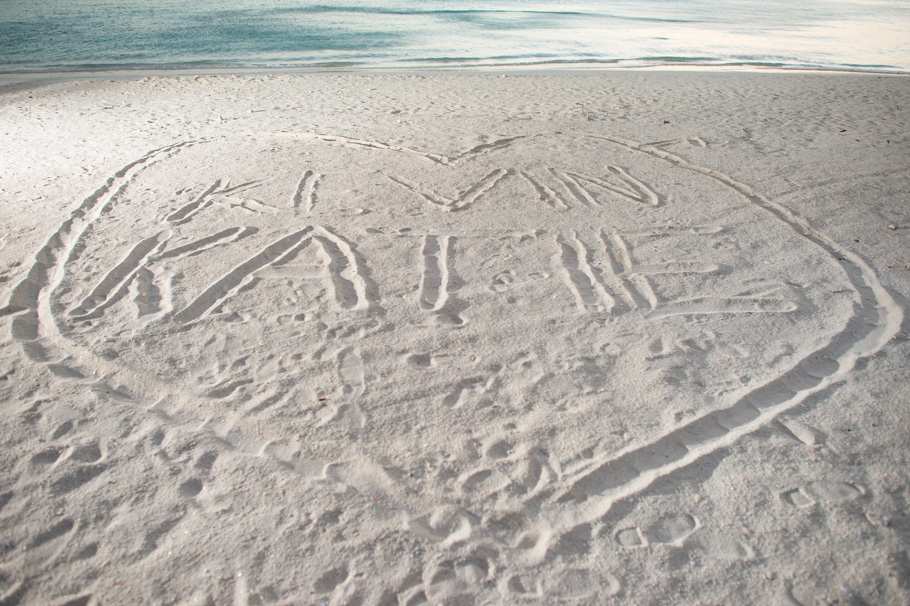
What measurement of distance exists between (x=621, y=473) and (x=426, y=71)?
11.9 meters


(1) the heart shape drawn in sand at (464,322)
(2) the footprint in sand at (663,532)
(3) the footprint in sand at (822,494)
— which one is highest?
(1) the heart shape drawn in sand at (464,322)

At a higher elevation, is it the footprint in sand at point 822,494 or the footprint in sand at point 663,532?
the footprint in sand at point 663,532

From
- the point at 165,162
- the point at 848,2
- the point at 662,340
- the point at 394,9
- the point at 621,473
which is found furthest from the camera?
the point at 848,2

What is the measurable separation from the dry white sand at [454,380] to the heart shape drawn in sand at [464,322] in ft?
0.06

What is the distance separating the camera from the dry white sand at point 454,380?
6.44 feet

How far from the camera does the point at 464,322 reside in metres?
3.28

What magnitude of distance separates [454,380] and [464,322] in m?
0.54

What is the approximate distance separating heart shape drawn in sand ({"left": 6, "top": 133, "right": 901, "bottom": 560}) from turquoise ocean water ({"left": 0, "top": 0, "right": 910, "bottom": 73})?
9.90 m

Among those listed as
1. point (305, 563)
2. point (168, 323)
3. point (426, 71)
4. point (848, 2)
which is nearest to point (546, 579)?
point (305, 563)

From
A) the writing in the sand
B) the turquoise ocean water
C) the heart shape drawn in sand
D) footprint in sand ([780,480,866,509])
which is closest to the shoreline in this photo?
the turquoise ocean water

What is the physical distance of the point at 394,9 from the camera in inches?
1075

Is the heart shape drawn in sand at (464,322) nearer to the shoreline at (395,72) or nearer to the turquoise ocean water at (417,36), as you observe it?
the shoreline at (395,72)

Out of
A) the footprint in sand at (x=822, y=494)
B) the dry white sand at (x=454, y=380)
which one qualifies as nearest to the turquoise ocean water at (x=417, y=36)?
the dry white sand at (x=454, y=380)

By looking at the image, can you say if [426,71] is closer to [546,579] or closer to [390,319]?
[390,319]
